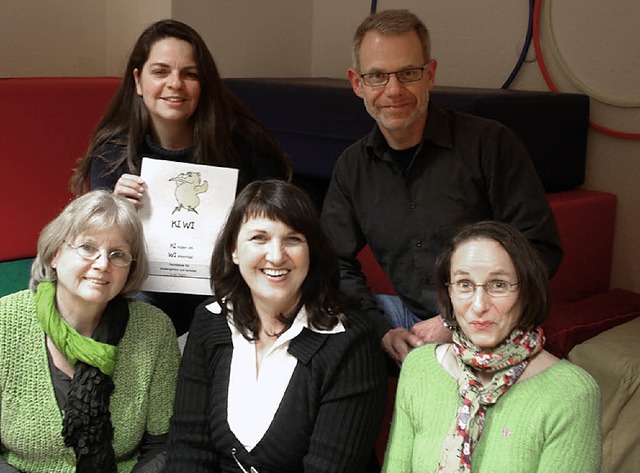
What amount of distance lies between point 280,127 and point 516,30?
101 centimetres

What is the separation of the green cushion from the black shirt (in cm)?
127

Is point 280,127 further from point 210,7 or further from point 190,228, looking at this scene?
point 190,228

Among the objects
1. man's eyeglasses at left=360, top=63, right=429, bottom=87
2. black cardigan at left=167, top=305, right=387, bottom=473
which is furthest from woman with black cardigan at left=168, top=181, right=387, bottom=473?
man's eyeglasses at left=360, top=63, right=429, bottom=87

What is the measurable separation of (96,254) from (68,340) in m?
0.19

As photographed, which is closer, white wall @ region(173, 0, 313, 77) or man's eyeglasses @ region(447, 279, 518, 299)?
man's eyeglasses @ region(447, 279, 518, 299)

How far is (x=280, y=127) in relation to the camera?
3.60 metres

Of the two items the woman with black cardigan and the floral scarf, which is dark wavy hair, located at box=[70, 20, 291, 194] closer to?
the woman with black cardigan

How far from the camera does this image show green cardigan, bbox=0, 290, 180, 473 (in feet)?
5.89

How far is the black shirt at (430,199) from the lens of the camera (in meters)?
2.12

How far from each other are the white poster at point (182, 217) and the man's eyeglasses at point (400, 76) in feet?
1.38

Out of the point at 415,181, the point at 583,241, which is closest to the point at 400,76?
the point at 415,181

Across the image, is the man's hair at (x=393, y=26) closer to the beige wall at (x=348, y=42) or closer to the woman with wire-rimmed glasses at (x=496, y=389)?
the woman with wire-rimmed glasses at (x=496, y=389)

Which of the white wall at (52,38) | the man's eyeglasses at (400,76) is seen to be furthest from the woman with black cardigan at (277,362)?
the white wall at (52,38)

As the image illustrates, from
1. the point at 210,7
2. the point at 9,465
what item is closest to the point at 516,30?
the point at 210,7
